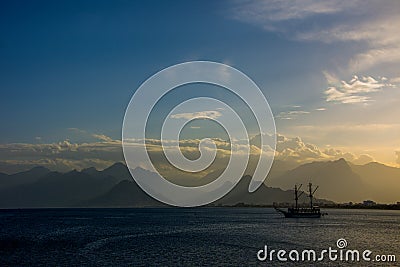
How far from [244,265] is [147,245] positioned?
2883 cm

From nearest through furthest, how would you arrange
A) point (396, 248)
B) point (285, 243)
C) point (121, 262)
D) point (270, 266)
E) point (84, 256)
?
1. point (270, 266)
2. point (121, 262)
3. point (84, 256)
4. point (396, 248)
5. point (285, 243)

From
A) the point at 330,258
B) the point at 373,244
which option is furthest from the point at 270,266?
the point at 373,244

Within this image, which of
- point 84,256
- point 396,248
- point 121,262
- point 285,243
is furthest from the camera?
point 285,243

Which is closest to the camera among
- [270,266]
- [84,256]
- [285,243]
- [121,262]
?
[270,266]

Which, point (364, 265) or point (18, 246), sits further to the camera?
point (18, 246)

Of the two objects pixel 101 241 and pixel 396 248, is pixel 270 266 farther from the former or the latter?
pixel 101 241

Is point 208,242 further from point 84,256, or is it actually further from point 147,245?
point 84,256

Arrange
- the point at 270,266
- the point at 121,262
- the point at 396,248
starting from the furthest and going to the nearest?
the point at 396,248
the point at 121,262
the point at 270,266

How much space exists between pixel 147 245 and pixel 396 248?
44.4m

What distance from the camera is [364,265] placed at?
5569cm

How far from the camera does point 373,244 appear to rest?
8375cm

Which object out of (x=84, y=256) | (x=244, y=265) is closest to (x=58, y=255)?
(x=84, y=256)

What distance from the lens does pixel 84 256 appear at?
6419 centimetres

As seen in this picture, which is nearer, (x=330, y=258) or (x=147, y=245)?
(x=330, y=258)
